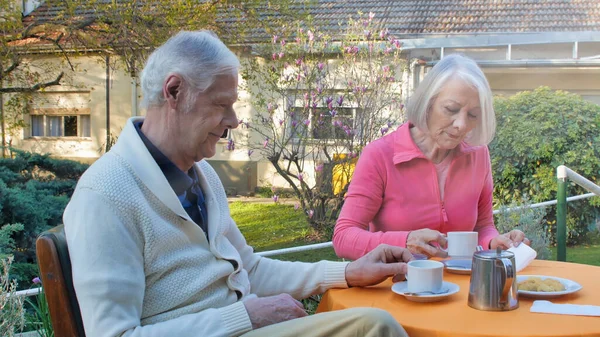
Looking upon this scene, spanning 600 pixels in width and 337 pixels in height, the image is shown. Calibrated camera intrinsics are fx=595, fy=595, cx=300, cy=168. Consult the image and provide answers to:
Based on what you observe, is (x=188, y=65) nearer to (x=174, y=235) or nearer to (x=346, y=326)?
(x=174, y=235)

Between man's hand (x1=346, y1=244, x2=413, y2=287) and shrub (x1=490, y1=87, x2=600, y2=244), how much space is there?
5339mm

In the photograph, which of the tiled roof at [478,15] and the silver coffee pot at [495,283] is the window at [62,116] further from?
the silver coffee pot at [495,283]

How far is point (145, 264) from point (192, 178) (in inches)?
16.8

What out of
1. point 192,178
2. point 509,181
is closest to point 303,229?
point 509,181

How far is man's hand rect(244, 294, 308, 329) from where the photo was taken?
64.0 inches

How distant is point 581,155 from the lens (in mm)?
7039

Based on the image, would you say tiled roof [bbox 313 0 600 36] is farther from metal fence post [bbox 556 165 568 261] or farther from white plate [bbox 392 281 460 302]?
white plate [bbox 392 281 460 302]

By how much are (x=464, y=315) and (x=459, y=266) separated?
0.55 m

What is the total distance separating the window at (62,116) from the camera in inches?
586

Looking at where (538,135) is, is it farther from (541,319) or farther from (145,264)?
(145,264)

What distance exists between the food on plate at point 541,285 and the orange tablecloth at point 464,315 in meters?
0.04

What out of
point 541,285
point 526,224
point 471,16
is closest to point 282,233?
point 526,224

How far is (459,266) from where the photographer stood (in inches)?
87.4

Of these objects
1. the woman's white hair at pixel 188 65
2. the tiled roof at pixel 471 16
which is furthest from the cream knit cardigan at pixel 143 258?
the tiled roof at pixel 471 16
